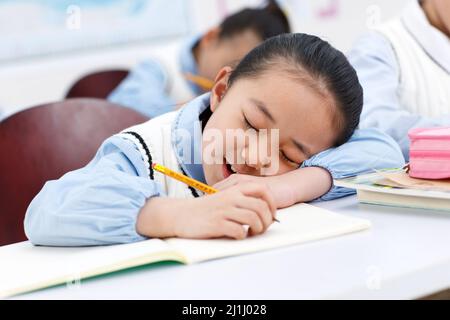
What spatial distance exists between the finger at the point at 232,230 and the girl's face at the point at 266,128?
9.1 inches

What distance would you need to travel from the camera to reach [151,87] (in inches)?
98.0

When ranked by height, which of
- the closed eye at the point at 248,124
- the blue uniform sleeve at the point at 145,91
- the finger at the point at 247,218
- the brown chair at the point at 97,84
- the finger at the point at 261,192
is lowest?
the blue uniform sleeve at the point at 145,91

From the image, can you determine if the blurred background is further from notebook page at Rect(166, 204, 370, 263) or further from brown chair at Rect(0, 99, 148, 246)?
notebook page at Rect(166, 204, 370, 263)

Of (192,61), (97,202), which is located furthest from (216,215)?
(192,61)

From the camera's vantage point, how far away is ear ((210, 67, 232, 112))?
3.54 ft

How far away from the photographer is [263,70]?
3.31 feet

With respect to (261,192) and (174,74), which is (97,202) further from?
(174,74)

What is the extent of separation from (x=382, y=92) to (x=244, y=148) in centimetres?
54

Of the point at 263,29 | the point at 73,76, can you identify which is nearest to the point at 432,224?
the point at 263,29

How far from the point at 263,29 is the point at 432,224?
Answer: 1.59 metres

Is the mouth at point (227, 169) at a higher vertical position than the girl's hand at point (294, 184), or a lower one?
higher

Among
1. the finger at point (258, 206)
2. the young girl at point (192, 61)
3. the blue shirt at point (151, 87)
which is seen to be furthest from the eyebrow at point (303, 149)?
the blue shirt at point (151, 87)

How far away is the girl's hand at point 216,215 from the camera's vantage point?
72 cm

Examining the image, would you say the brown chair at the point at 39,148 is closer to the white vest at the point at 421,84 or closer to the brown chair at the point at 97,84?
the white vest at the point at 421,84
